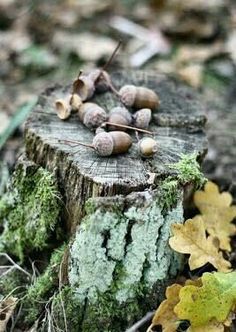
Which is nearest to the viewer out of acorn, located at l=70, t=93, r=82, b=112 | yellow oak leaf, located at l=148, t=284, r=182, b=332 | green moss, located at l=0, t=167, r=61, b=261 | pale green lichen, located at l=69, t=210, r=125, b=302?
pale green lichen, located at l=69, t=210, r=125, b=302

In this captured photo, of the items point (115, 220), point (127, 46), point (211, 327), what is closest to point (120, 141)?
point (115, 220)

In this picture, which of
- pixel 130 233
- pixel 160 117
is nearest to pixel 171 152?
pixel 160 117

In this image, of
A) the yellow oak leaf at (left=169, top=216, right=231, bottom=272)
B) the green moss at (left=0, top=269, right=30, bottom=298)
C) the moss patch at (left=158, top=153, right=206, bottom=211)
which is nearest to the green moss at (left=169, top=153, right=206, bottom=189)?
the moss patch at (left=158, top=153, right=206, bottom=211)

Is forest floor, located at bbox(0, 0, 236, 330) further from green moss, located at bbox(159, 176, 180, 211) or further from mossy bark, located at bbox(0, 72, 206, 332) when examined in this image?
green moss, located at bbox(159, 176, 180, 211)

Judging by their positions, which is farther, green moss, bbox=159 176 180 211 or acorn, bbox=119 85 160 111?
acorn, bbox=119 85 160 111

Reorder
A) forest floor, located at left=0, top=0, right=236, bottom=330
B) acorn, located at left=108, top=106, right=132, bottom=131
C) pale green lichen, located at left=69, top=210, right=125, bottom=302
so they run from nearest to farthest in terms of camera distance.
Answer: pale green lichen, located at left=69, top=210, right=125, bottom=302 < acorn, located at left=108, top=106, right=132, bottom=131 < forest floor, located at left=0, top=0, right=236, bottom=330

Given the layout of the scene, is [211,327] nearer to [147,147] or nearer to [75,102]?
[147,147]

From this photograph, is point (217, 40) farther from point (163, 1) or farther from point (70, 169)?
point (70, 169)

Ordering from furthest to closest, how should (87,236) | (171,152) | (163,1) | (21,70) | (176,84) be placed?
1. (163,1)
2. (21,70)
3. (176,84)
4. (171,152)
5. (87,236)
